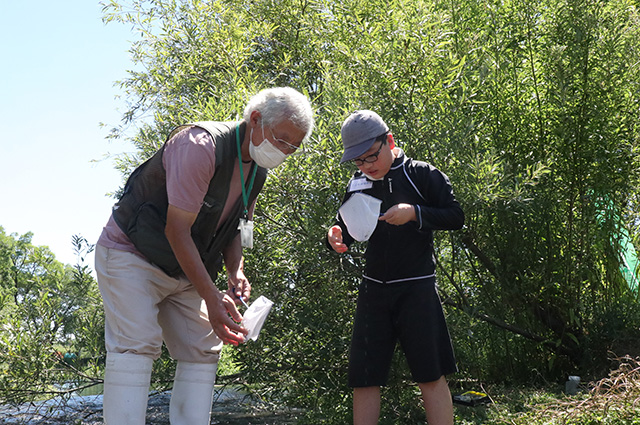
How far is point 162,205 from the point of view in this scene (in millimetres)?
2553

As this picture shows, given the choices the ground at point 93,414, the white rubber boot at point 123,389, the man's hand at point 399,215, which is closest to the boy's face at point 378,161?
the man's hand at point 399,215

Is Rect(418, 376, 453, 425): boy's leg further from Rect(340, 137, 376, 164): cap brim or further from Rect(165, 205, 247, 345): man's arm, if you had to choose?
Rect(340, 137, 376, 164): cap brim

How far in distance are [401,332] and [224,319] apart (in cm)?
91

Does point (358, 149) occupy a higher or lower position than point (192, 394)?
higher

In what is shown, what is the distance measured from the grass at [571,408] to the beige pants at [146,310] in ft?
5.91

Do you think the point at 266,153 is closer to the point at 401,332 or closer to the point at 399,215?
the point at 399,215

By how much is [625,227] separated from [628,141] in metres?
0.68

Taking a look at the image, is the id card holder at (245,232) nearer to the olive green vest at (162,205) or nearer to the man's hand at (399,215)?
the olive green vest at (162,205)

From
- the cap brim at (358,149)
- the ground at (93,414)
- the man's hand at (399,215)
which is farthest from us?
the ground at (93,414)

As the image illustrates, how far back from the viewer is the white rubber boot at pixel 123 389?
7.91 ft

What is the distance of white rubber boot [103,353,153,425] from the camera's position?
2412 mm

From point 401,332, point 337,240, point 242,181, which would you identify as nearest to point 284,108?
point 242,181

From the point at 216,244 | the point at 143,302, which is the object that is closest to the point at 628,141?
the point at 216,244

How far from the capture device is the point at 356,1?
171 inches
